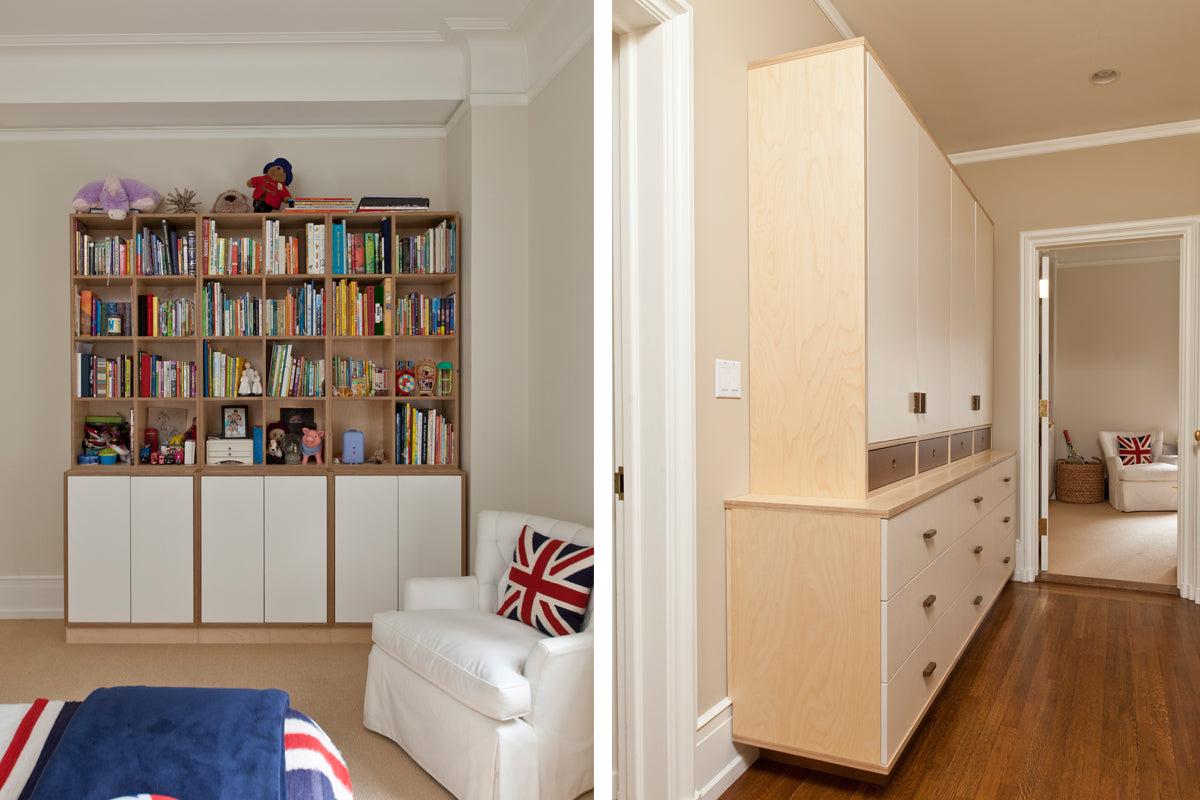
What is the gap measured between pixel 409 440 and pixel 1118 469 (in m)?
7.82

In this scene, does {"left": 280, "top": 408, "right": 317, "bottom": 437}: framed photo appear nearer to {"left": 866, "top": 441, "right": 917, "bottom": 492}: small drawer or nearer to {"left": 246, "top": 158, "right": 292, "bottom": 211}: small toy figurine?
{"left": 246, "top": 158, "right": 292, "bottom": 211}: small toy figurine

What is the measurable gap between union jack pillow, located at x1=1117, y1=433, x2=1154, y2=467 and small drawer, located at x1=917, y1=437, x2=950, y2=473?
5.19 metres

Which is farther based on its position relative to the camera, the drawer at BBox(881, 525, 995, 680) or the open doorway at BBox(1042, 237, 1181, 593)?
the open doorway at BBox(1042, 237, 1181, 593)

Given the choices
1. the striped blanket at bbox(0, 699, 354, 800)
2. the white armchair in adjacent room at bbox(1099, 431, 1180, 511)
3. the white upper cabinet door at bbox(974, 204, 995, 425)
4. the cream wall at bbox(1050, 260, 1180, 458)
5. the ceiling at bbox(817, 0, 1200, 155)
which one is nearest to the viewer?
the striped blanket at bbox(0, 699, 354, 800)

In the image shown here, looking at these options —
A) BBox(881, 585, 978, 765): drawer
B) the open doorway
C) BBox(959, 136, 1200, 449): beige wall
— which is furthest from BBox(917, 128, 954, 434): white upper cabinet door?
the open doorway

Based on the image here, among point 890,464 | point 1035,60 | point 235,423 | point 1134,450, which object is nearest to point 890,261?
point 890,464

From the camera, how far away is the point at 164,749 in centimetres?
31

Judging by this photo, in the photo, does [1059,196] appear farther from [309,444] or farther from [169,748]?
[169,748]

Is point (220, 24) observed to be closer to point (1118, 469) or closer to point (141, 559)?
point (141, 559)

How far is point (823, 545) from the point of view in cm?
177

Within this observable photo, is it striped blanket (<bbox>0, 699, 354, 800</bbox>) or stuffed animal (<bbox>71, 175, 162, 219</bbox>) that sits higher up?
stuffed animal (<bbox>71, 175, 162, 219</bbox>)

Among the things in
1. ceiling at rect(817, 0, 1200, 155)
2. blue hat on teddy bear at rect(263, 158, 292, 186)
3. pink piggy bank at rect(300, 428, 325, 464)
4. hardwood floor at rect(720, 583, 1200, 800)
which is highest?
ceiling at rect(817, 0, 1200, 155)

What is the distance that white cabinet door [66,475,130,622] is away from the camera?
378 mm

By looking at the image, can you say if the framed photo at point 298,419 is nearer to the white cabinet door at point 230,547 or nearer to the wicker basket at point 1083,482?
the white cabinet door at point 230,547
